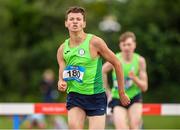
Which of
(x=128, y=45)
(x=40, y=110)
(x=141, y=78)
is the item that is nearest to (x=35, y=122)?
(x=40, y=110)

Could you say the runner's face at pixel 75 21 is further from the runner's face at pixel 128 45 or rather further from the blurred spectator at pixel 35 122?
the blurred spectator at pixel 35 122

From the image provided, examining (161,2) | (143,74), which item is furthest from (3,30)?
(143,74)

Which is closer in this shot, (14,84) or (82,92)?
(82,92)

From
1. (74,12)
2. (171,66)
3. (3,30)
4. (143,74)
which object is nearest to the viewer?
(74,12)

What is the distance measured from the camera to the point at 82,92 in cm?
763

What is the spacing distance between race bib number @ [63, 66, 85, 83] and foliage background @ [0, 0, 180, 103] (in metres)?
14.7

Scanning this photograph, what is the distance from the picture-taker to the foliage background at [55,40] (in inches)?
898

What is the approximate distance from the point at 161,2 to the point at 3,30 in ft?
20.5

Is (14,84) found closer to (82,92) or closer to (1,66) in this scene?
(1,66)

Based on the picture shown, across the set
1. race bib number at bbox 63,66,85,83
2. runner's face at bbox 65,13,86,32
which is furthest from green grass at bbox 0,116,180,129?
runner's face at bbox 65,13,86,32

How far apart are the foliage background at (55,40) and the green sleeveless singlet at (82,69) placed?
14701mm

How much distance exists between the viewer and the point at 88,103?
7.64m

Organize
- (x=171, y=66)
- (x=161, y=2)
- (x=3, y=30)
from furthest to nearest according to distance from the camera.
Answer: (x=3, y=30) < (x=161, y=2) < (x=171, y=66)

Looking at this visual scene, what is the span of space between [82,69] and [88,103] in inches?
16.0
